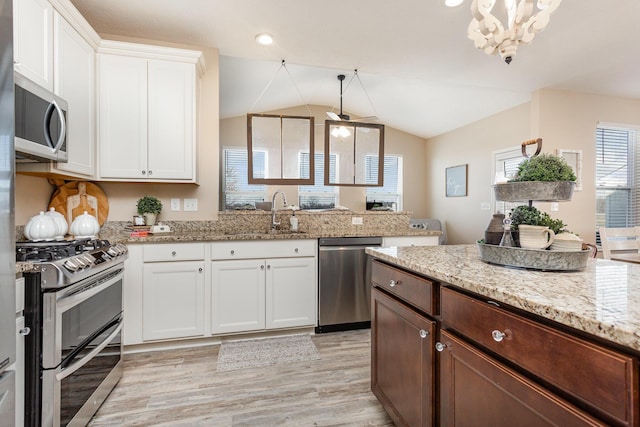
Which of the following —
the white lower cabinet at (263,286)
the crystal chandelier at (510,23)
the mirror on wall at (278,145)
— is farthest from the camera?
the mirror on wall at (278,145)

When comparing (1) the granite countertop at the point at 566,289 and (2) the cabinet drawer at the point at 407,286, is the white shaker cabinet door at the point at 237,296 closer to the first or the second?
(2) the cabinet drawer at the point at 407,286

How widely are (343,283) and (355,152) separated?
4.99ft

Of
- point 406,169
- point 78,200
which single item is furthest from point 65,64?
point 406,169

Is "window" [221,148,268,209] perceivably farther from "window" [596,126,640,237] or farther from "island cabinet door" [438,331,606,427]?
"island cabinet door" [438,331,606,427]

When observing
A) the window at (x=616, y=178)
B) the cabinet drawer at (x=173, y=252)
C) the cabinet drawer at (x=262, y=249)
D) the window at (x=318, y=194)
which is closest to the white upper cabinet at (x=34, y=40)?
the cabinet drawer at (x=173, y=252)

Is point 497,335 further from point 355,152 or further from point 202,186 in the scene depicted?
point 355,152

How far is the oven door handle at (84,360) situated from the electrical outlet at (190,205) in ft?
3.93

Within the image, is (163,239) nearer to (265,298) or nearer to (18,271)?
(265,298)

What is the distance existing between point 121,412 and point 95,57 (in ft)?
8.23

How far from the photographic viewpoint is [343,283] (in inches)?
111

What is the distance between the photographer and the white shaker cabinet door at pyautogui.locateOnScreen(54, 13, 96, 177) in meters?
1.97

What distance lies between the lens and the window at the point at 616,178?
161 inches

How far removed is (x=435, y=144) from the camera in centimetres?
672

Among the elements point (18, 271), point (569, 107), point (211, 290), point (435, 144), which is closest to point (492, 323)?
point (18, 271)
